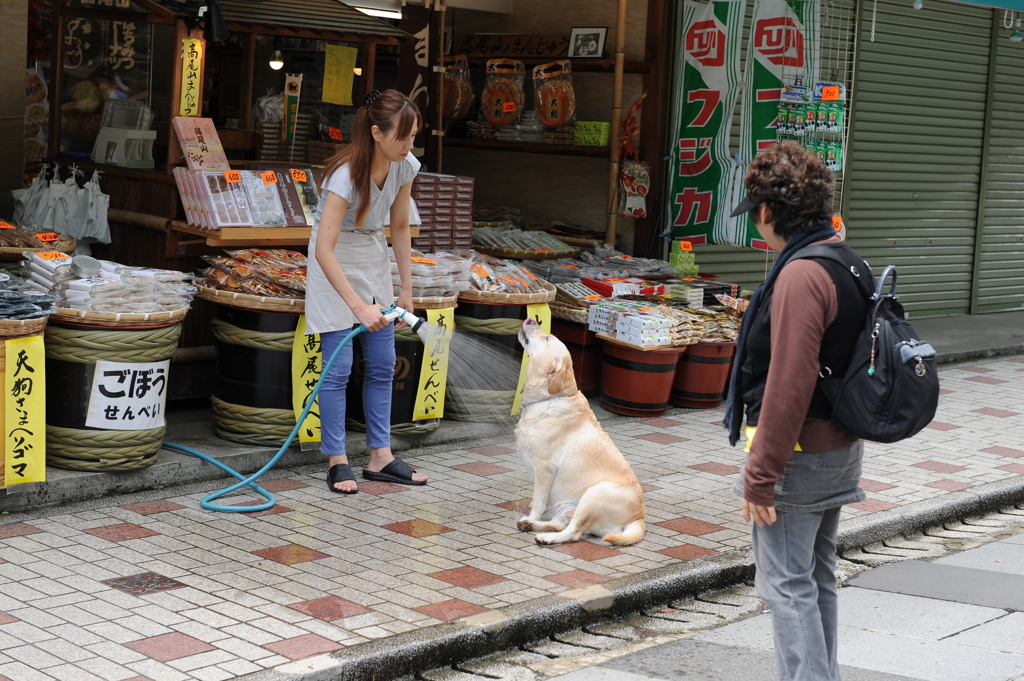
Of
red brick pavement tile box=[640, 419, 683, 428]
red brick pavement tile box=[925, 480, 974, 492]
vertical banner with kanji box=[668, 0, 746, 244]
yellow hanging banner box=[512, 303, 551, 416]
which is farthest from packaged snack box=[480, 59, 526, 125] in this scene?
red brick pavement tile box=[925, 480, 974, 492]

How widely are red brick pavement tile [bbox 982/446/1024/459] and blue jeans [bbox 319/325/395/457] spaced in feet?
15.2

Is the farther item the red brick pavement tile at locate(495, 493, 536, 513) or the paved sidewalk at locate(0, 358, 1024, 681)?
the red brick pavement tile at locate(495, 493, 536, 513)

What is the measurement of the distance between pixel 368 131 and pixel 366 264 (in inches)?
28.8

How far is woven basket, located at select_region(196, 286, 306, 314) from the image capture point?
6.36 metres

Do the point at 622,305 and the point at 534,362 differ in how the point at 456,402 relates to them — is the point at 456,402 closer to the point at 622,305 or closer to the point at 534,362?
the point at 622,305

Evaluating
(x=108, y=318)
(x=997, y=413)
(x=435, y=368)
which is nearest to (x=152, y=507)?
(x=108, y=318)

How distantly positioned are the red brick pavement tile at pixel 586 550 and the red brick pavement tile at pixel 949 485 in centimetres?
274

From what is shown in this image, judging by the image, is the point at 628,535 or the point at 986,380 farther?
the point at 986,380

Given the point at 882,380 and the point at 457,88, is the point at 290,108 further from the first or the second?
the point at 882,380

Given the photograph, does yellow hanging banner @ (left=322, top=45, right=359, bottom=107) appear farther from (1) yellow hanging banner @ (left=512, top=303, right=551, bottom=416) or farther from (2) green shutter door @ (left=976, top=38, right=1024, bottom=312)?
(2) green shutter door @ (left=976, top=38, right=1024, bottom=312)

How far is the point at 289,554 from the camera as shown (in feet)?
17.0

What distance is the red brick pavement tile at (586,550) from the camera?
17.9 ft

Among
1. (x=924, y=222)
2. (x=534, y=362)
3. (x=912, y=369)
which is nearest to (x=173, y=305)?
(x=534, y=362)

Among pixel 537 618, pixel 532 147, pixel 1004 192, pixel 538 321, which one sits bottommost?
pixel 537 618
